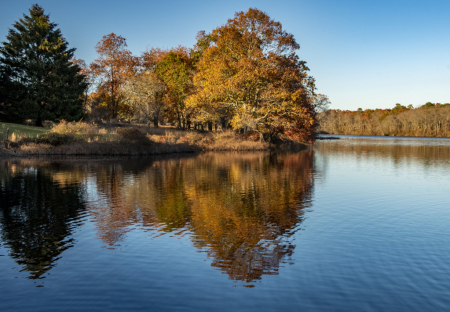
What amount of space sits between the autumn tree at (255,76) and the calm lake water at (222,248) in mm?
24644

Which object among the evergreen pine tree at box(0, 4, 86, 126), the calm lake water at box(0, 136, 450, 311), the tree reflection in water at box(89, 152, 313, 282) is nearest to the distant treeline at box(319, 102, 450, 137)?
the evergreen pine tree at box(0, 4, 86, 126)

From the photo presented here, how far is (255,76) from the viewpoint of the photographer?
39.5 meters

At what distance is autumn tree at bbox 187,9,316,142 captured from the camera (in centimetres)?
3969

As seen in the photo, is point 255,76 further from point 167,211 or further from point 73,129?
point 167,211

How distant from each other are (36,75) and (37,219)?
41334 mm

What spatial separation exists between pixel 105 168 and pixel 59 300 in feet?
61.3

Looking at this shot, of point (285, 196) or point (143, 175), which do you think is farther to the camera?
point (143, 175)

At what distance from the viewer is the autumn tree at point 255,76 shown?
39688mm

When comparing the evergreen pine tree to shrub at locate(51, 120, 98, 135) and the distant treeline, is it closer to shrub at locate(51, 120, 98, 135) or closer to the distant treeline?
shrub at locate(51, 120, 98, 135)

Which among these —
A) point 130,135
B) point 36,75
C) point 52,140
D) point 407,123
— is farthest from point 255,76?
point 407,123

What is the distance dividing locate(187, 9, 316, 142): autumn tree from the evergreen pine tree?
56.9ft

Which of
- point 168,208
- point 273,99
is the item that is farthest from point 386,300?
point 273,99

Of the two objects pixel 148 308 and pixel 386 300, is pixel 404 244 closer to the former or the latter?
pixel 386 300

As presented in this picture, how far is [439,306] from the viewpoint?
19.5 feet
